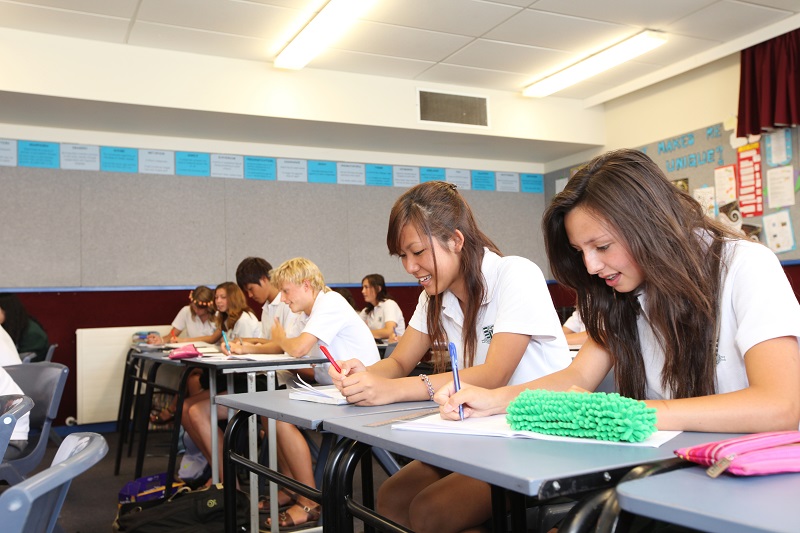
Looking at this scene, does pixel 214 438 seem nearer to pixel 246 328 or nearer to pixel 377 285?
pixel 246 328

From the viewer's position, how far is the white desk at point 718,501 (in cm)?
68

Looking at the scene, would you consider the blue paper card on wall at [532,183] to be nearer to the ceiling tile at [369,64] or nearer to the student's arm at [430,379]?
the ceiling tile at [369,64]

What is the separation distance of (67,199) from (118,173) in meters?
0.43

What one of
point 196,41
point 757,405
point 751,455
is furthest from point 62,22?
point 751,455

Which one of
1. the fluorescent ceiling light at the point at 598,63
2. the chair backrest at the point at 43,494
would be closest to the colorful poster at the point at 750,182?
the fluorescent ceiling light at the point at 598,63

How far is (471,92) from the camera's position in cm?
612

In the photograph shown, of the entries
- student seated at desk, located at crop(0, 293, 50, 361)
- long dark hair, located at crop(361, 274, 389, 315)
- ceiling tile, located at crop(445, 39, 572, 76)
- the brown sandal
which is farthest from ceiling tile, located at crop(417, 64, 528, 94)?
the brown sandal

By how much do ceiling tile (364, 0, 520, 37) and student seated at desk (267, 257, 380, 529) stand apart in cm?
186

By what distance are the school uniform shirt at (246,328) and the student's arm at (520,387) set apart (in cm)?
361

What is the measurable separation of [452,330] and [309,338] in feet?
4.36

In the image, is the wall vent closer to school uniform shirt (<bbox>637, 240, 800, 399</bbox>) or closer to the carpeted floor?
Answer: the carpeted floor

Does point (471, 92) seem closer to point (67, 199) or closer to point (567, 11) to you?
point (567, 11)

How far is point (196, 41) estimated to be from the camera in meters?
4.91

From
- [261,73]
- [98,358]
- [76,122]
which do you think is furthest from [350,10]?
[98,358]
